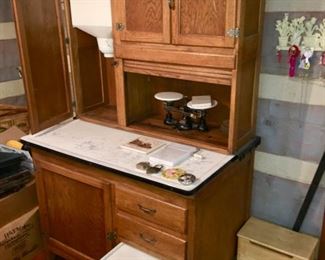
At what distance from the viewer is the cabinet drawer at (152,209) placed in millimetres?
1527

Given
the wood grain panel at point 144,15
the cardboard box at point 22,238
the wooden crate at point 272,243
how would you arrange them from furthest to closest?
the cardboard box at point 22,238, the wooden crate at point 272,243, the wood grain panel at point 144,15

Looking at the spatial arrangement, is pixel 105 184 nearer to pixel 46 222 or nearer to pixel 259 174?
pixel 46 222

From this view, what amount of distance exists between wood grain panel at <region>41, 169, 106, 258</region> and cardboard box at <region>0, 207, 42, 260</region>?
7.4 inches

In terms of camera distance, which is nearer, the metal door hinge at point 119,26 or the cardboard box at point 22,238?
the metal door hinge at point 119,26

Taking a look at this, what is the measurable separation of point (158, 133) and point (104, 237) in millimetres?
579

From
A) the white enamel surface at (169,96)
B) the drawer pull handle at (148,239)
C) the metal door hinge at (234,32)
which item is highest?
the metal door hinge at (234,32)

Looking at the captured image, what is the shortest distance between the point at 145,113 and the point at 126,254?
0.81m

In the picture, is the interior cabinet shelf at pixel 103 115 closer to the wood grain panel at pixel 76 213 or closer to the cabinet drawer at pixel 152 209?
the wood grain panel at pixel 76 213

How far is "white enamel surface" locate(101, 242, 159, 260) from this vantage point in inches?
64.7

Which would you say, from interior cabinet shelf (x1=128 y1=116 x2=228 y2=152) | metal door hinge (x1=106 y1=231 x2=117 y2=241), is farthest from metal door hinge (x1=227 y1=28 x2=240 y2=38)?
metal door hinge (x1=106 y1=231 x2=117 y2=241)

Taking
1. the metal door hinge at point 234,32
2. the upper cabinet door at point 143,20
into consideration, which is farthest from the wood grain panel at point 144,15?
the metal door hinge at point 234,32

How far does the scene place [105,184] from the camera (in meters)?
1.72

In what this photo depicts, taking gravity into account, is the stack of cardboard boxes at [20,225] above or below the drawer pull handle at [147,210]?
below

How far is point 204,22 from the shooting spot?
155cm
